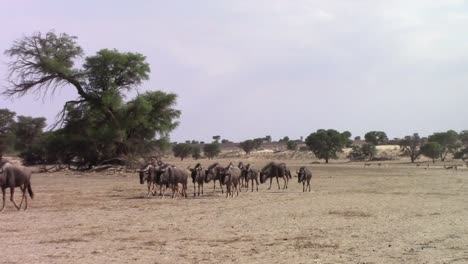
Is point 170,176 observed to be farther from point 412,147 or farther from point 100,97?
point 412,147

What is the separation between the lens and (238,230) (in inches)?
588

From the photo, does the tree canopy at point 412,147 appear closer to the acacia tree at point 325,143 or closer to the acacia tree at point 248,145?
the acacia tree at point 325,143

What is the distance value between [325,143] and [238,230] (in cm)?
6848

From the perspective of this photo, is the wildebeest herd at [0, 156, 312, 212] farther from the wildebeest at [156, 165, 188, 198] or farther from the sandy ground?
the sandy ground

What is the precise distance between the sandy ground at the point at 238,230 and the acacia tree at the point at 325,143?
56.9 metres

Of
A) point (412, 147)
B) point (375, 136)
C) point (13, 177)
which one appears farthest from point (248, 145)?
point (13, 177)

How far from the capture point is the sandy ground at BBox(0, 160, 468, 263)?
11211mm

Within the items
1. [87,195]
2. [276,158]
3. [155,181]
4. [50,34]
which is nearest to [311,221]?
[155,181]

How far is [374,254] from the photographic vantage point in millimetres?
11250

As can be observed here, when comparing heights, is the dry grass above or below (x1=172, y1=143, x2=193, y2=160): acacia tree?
below

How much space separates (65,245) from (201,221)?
5.30m

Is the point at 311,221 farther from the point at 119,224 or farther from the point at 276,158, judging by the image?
the point at 276,158

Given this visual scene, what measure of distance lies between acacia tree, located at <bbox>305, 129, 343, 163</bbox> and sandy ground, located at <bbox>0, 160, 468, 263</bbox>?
56872 mm

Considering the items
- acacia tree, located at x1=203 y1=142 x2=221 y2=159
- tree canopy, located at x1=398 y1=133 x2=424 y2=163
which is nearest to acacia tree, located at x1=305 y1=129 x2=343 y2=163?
tree canopy, located at x1=398 y1=133 x2=424 y2=163
